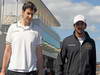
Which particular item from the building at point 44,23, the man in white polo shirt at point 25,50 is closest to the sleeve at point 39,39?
the man in white polo shirt at point 25,50

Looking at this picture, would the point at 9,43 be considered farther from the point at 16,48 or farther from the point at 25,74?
the point at 25,74

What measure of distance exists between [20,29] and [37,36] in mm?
273

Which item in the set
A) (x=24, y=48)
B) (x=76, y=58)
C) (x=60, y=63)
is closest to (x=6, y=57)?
(x=24, y=48)

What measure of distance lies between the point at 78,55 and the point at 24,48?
128 centimetres

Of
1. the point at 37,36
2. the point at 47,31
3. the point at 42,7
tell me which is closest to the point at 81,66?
the point at 37,36

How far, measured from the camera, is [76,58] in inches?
279

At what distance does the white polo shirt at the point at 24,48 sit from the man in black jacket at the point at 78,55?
1.05 m

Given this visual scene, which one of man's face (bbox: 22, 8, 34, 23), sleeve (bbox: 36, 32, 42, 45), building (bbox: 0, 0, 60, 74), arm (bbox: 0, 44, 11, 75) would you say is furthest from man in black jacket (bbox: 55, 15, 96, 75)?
building (bbox: 0, 0, 60, 74)

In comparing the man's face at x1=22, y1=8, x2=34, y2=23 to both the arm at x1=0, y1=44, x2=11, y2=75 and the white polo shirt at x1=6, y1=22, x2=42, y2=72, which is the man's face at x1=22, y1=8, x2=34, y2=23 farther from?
the arm at x1=0, y1=44, x2=11, y2=75

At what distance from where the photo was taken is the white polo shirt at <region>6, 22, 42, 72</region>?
6.09 metres

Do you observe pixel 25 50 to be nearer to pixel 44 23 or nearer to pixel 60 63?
A: pixel 60 63

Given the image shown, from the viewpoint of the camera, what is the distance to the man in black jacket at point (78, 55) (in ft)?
23.2

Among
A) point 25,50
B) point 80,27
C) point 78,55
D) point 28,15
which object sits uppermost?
point 28,15

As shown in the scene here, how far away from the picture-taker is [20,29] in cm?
623
